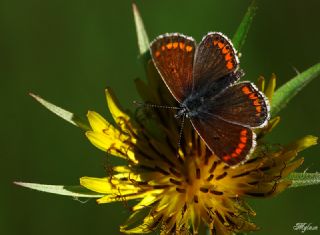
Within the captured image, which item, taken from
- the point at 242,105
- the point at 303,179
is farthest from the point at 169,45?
the point at 303,179

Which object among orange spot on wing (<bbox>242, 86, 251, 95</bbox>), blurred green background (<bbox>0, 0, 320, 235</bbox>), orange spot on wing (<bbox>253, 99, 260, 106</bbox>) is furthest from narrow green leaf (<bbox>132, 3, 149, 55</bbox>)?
blurred green background (<bbox>0, 0, 320, 235</bbox>)

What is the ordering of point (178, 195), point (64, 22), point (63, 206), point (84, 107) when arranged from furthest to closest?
1. point (64, 22)
2. point (84, 107)
3. point (63, 206)
4. point (178, 195)

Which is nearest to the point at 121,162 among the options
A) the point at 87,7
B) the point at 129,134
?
the point at 129,134

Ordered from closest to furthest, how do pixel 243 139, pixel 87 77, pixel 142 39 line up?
pixel 243 139
pixel 142 39
pixel 87 77

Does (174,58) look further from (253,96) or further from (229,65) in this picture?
(253,96)

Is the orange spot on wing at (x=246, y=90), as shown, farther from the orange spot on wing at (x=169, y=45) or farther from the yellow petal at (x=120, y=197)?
the yellow petal at (x=120, y=197)

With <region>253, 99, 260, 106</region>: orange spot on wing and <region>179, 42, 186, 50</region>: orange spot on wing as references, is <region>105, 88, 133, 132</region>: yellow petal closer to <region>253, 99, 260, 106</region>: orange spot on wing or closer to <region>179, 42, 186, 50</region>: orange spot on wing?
<region>179, 42, 186, 50</region>: orange spot on wing

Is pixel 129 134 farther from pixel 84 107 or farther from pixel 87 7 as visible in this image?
pixel 87 7
